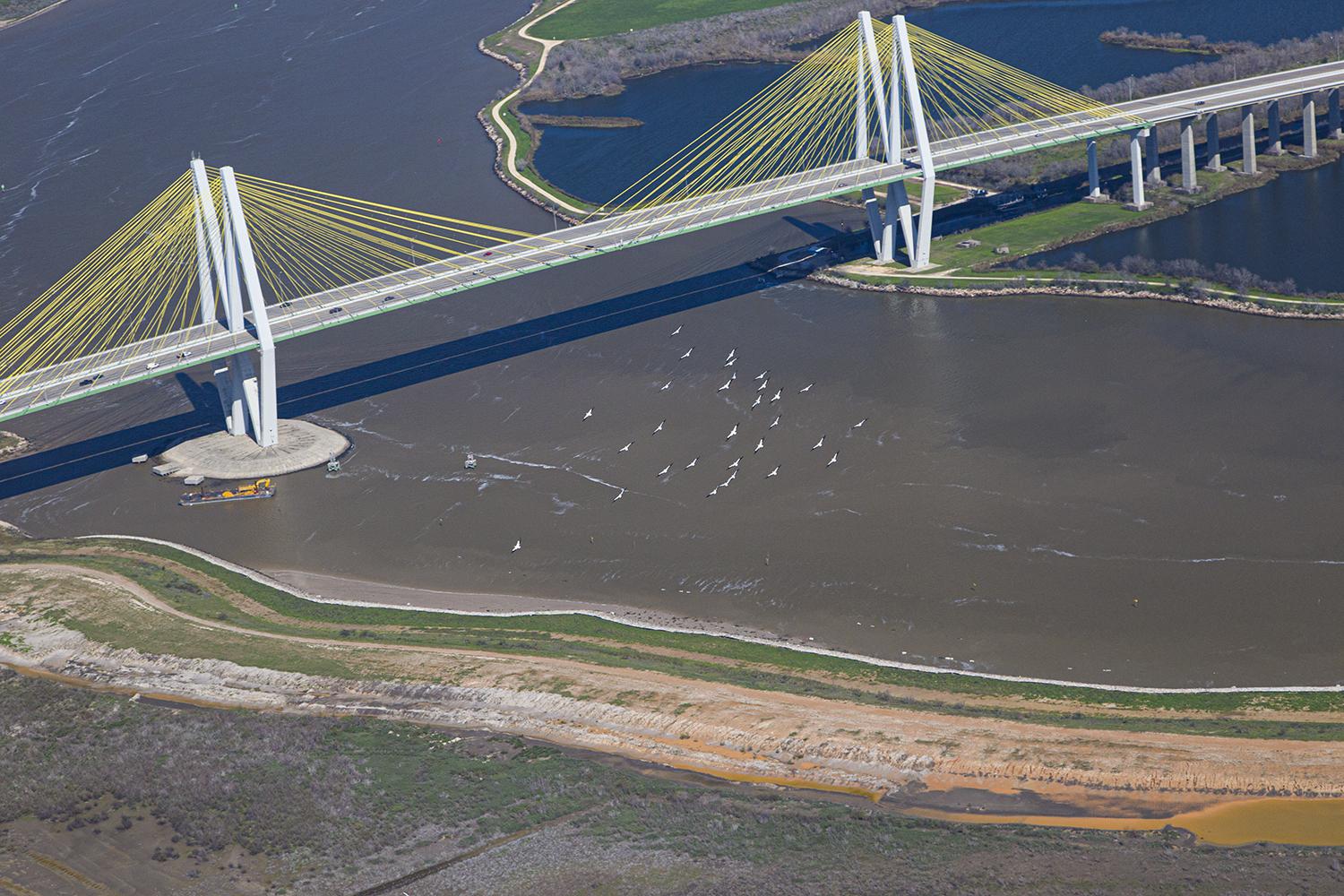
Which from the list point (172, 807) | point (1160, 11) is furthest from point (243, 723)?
point (1160, 11)

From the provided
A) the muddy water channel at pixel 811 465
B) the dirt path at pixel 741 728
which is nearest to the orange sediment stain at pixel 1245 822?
the dirt path at pixel 741 728

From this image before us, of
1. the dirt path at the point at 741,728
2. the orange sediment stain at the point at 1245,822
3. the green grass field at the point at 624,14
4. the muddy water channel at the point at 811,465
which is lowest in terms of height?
the orange sediment stain at the point at 1245,822

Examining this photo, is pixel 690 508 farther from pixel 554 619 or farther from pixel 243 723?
pixel 243 723

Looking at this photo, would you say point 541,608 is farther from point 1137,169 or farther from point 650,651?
point 1137,169

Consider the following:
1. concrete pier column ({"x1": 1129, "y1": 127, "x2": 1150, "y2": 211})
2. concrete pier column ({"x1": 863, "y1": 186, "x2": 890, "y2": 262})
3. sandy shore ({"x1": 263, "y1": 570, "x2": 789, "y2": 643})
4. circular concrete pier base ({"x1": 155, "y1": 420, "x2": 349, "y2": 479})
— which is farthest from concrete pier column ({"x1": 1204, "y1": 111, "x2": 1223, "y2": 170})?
circular concrete pier base ({"x1": 155, "y1": 420, "x2": 349, "y2": 479})

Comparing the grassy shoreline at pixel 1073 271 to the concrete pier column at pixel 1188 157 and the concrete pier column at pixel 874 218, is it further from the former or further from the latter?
the concrete pier column at pixel 874 218

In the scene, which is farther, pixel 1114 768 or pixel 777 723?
pixel 777 723
